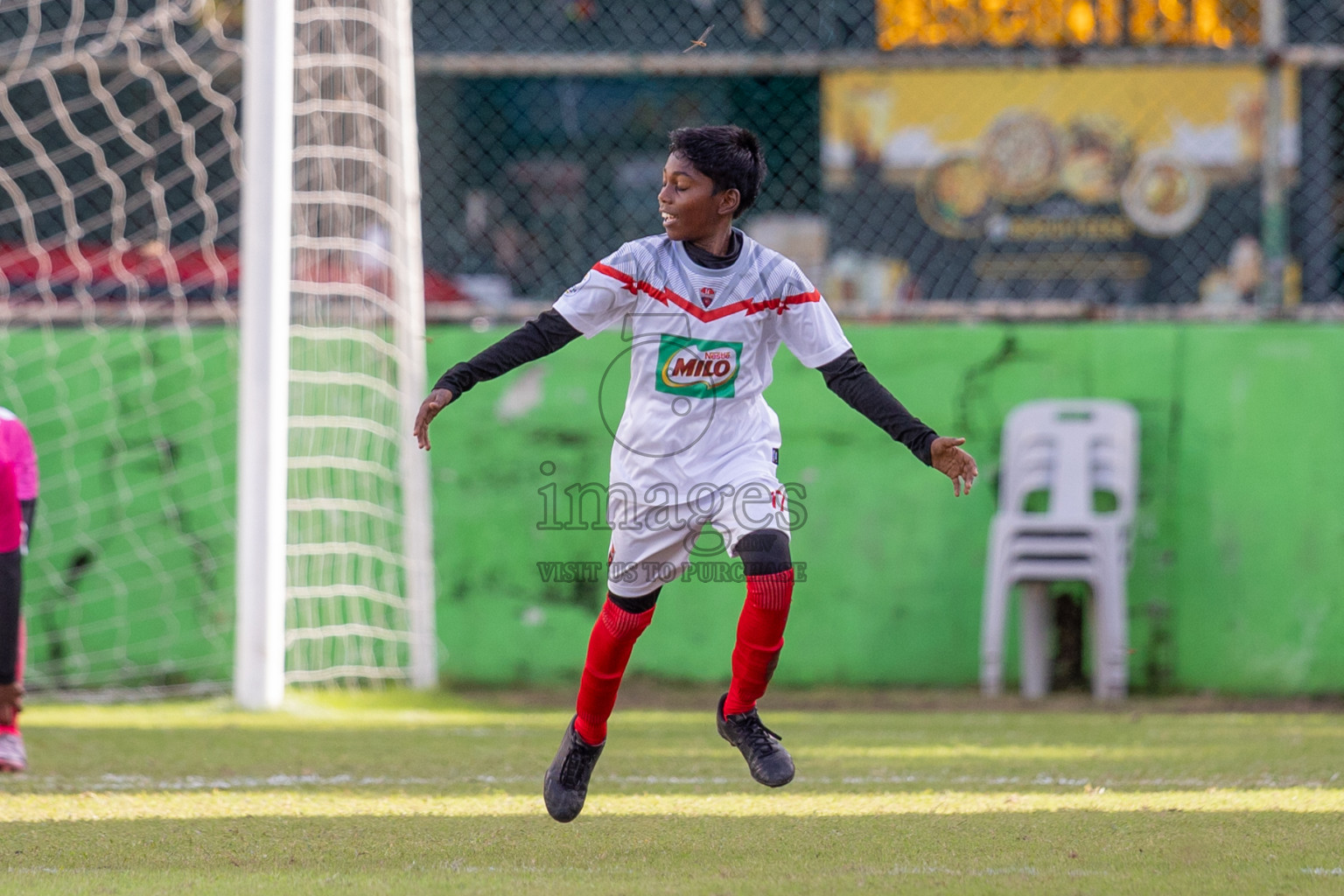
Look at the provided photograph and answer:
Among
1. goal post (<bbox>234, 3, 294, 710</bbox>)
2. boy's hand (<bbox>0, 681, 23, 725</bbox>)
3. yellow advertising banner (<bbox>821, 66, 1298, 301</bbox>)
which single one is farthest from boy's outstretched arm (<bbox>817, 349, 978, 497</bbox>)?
yellow advertising banner (<bbox>821, 66, 1298, 301</bbox>)

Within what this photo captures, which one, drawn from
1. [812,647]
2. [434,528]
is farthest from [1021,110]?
[434,528]

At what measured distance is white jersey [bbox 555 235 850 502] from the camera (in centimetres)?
407

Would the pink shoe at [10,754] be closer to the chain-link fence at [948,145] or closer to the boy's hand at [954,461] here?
the boy's hand at [954,461]

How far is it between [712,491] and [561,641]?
4202 mm

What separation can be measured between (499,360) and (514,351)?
55 millimetres

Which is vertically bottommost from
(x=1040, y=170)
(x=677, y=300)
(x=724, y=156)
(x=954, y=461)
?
(x=954, y=461)

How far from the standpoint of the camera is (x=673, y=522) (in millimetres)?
4090

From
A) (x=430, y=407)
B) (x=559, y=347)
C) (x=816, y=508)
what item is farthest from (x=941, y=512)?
(x=430, y=407)

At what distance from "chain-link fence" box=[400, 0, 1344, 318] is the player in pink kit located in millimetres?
4253

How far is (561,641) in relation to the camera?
812 cm

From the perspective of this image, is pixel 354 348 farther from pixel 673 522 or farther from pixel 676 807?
pixel 673 522

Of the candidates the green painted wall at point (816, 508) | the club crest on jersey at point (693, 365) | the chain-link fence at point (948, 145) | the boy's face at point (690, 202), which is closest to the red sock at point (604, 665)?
the club crest on jersey at point (693, 365)

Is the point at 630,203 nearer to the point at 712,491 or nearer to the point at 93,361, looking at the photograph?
the point at 93,361

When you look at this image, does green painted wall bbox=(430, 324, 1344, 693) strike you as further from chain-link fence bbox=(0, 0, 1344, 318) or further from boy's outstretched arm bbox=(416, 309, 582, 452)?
boy's outstretched arm bbox=(416, 309, 582, 452)
